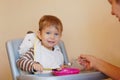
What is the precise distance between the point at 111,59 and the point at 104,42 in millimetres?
105

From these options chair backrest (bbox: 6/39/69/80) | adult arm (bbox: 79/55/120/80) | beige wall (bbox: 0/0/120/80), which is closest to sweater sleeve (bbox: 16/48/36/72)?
chair backrest (bbox: 6/39/69/80)

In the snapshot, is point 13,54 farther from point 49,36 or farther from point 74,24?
point 74,24

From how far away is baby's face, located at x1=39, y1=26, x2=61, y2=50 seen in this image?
1278 millimetres

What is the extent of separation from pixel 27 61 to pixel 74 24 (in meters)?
0.49

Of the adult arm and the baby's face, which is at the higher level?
the baby's face

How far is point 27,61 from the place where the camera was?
1.17 meters

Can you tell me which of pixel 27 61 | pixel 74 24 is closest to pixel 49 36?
pixel 27 61

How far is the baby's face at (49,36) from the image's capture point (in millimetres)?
1278

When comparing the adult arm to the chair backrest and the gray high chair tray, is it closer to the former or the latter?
the gray high chair tray

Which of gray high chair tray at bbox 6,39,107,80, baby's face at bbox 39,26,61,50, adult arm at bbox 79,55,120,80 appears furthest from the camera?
baby's face at bbox 39,26,61,50

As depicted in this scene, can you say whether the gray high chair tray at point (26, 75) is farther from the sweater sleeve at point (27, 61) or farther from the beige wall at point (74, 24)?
the beige wall at point (74, 24)

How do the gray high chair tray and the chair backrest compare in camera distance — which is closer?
the gray high chair tray

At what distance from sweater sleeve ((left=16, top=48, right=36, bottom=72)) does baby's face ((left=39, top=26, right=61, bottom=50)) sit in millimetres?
90

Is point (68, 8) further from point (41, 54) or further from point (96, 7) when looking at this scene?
point (41, 54)
